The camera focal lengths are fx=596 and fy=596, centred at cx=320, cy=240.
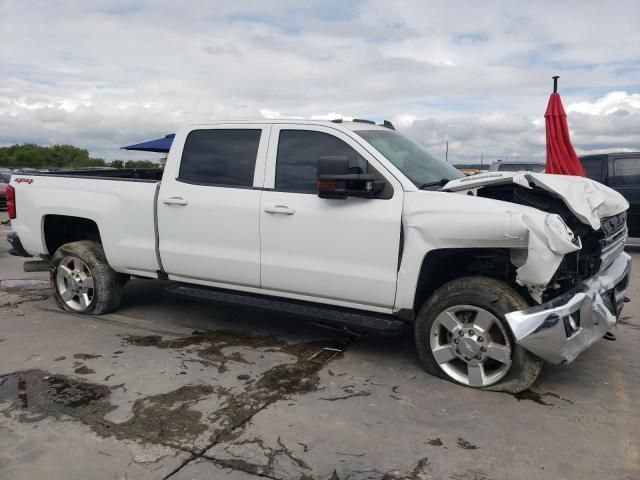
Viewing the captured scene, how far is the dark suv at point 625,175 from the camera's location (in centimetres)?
1084

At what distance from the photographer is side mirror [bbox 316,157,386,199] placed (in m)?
4.20

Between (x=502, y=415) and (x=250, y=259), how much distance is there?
89.4 inches

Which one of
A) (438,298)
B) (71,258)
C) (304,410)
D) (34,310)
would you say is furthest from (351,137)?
(34,310)

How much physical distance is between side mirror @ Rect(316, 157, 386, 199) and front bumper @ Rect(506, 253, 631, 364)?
4.28 feet

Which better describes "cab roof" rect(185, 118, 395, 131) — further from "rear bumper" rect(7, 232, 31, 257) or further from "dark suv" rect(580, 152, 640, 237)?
"dark suv" rect(580, 152, 640, 237)

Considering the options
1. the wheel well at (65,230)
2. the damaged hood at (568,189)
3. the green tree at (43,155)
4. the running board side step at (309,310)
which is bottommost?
the running board side step at (309,310)

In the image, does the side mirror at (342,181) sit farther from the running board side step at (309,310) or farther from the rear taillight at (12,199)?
the rear taillight at (12,199)

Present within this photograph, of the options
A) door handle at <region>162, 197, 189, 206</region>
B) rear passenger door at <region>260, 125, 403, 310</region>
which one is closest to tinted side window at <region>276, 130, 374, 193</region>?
rear passenger door at <region>260, 125, 403, 310</region>

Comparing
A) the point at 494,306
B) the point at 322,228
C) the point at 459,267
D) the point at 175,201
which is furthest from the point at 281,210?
the point at 494,306

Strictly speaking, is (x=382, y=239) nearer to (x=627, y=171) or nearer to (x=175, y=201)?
(x=175, y=201)

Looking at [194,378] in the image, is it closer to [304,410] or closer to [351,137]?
[304,410]

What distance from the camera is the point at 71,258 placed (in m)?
6.04

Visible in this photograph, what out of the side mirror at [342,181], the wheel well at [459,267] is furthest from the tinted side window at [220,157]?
the wheel well at [459,267]

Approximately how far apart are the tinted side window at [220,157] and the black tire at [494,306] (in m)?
1.83
